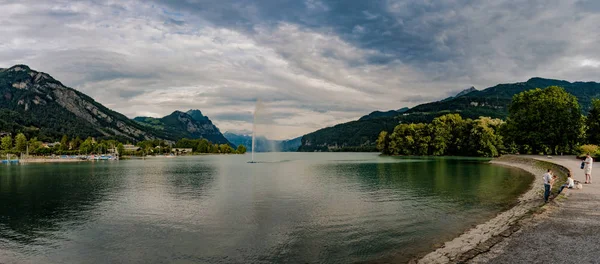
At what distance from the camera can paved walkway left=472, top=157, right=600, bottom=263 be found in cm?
1253

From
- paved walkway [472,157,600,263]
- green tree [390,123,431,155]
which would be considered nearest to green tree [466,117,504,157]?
green tree [390,123,431,155]

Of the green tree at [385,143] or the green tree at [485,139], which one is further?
the green tree at [385,143]

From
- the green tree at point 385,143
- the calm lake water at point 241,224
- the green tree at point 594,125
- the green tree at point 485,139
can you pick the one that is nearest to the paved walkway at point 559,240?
the calm lake water at point 241,224

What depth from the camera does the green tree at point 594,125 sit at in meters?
88.6

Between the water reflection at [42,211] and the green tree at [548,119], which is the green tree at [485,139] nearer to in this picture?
the green tree at [548,119]

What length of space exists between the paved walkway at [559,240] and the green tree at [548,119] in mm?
84252

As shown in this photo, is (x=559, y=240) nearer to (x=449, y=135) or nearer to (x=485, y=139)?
(x=485, y=139)

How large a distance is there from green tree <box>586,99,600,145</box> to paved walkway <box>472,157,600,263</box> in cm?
8853

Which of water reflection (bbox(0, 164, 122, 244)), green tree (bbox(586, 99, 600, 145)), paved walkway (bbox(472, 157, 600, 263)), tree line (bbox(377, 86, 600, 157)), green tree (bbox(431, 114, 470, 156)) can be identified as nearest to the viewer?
paved walkway (bbox(472, 157, 600, 263))

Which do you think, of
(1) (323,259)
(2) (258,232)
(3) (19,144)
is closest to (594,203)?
(1) (323,259)

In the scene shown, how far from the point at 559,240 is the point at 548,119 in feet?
311

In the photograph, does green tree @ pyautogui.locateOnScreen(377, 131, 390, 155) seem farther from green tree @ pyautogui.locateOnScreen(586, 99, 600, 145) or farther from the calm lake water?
the calm lake water

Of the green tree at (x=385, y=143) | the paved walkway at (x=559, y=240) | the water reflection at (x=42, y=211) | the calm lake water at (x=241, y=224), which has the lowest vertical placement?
the calm lake water at (x=241, y=224)

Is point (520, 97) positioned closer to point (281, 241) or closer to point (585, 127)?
point (585, 127)
